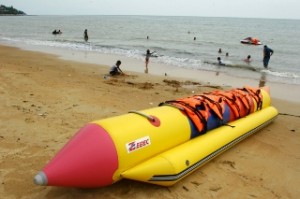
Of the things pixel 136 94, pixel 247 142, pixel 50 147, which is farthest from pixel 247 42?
pixel 50 147

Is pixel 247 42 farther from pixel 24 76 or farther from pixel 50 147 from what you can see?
pixel 50 147

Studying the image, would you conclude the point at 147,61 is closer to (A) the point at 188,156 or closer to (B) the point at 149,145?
(A) the point at 188,156

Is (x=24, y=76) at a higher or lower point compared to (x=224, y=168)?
higher

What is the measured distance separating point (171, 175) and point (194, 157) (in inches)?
21.9

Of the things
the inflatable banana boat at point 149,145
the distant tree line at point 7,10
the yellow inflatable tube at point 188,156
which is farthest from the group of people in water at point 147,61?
the distant tree line at point 7,10

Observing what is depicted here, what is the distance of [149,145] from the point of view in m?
4.17

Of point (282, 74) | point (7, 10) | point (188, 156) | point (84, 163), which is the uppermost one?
point (7, 10)

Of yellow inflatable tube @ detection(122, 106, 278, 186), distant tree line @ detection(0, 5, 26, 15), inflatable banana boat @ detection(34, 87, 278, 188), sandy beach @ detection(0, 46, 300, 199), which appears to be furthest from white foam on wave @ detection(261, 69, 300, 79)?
distant tree line @ detection(0, 5, 26, 15)

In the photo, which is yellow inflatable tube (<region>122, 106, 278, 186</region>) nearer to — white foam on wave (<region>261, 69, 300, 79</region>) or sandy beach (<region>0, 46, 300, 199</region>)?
sandy beach (<region>0, 46, 300, 199</region>)

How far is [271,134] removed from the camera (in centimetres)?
672

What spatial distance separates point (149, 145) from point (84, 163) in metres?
0.93

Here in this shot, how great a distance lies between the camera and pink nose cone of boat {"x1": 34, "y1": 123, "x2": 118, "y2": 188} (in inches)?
139

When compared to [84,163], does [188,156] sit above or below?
below

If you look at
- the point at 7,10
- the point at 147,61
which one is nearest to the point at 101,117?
the point at 147,61
